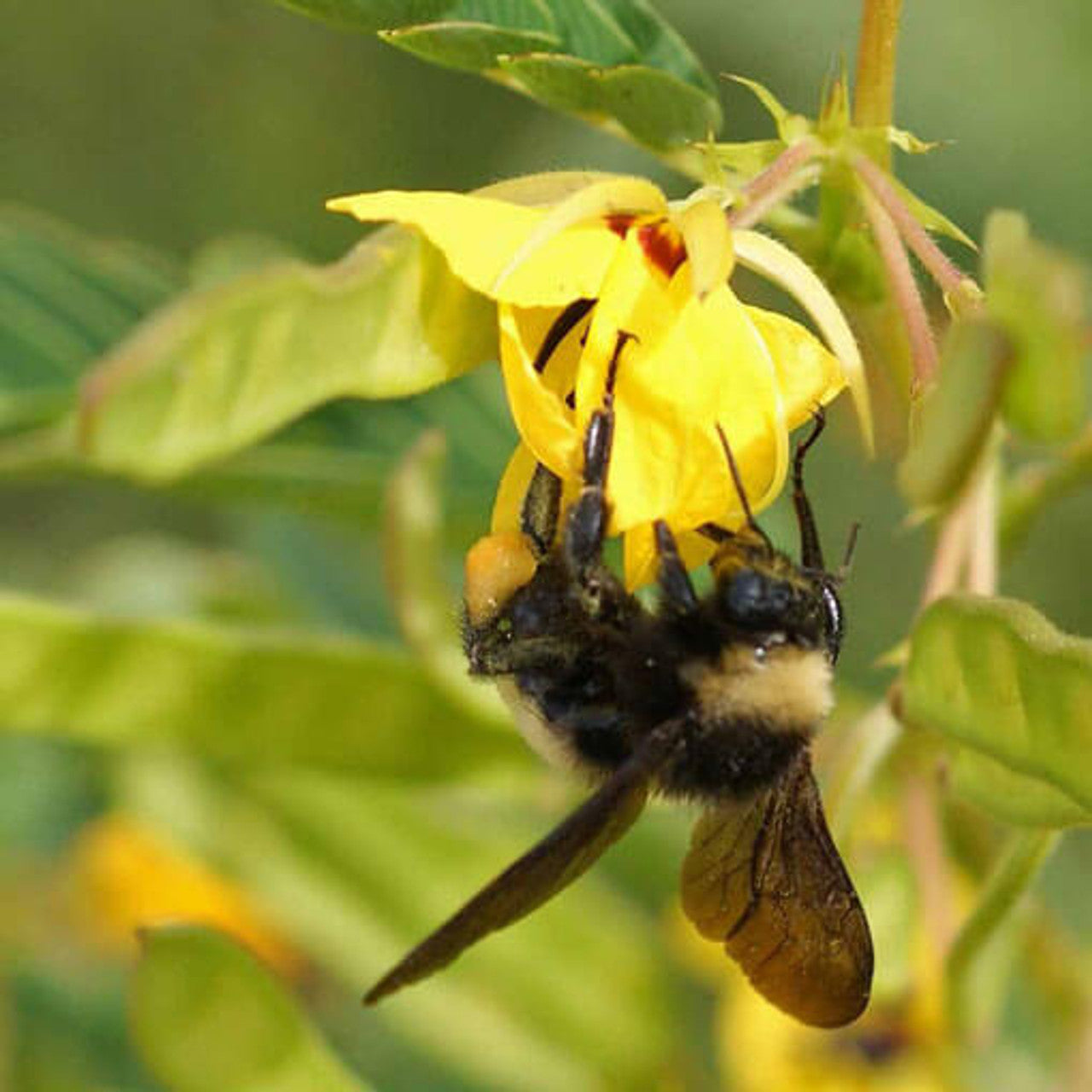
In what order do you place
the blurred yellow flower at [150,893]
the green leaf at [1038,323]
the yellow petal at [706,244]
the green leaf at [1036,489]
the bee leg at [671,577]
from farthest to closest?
the blurred yellow flower at [150,893]
the green leaf at [1036,489]
the bee leg at [671,577]
the yellow petal at [706,244]
the green leaf at [1038,323]

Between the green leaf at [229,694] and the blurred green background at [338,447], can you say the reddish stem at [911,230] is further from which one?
the green leaf at [229,694]

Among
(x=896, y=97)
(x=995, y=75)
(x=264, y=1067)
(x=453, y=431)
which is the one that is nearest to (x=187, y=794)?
(x=453, y=431)

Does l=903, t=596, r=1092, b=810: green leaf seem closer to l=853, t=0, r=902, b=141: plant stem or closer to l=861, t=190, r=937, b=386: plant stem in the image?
l=861, t=190, r=937, b=386: plant stem

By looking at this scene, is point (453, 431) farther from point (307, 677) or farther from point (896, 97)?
point (896, 97)

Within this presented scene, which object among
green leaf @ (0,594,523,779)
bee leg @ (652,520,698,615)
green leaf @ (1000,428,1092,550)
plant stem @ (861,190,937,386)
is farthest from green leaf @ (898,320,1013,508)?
green leaf @ (0,594,523,779)

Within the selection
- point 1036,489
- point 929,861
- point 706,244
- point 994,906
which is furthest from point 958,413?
point 929,861

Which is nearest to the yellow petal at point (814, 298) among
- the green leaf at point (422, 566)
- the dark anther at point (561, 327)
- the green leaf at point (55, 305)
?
the dark anther at point (561, 327)

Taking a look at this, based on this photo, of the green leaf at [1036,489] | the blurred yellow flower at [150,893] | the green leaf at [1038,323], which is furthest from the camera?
the blurred yellow flower at [150,893]

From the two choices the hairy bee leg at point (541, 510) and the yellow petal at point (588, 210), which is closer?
the yellow petal at point (588, 210)
